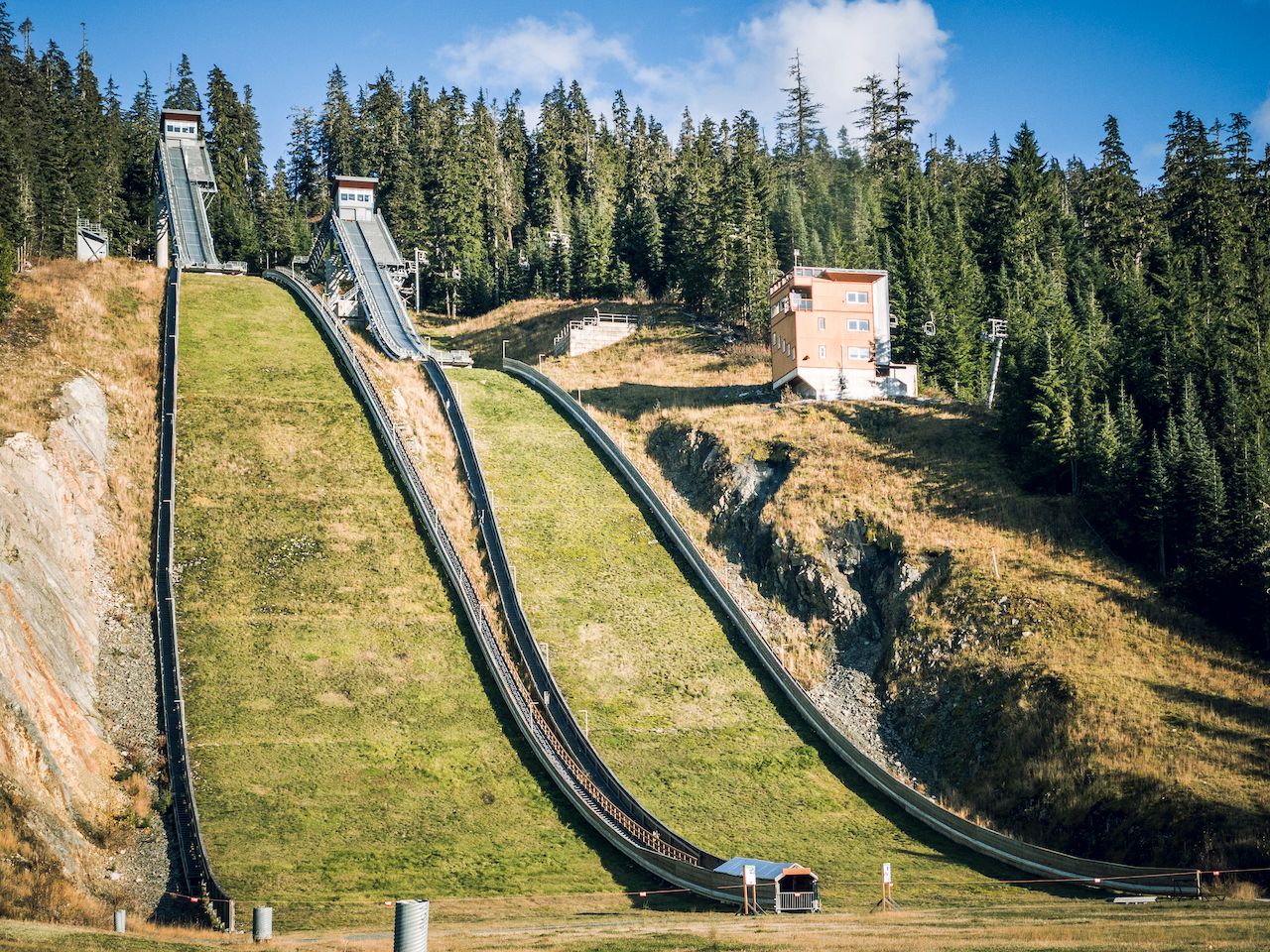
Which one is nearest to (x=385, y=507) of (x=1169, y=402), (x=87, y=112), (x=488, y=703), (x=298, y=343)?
(x=488, y=703)

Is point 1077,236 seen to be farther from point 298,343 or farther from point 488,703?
point 488,703

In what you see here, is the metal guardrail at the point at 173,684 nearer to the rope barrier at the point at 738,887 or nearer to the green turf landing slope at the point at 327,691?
the green turf landing slope at the point at 327,691

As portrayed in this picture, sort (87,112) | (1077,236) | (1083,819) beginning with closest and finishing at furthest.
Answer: (1083,819), (1077,236), (87,112)

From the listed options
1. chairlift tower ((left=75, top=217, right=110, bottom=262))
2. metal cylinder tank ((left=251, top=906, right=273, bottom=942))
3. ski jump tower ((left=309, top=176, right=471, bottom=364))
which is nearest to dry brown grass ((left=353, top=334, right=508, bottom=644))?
ski jump tower ((left=309, top=176, right=471, bottom=364))

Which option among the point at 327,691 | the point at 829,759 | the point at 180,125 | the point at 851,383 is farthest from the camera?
the point at 180,125

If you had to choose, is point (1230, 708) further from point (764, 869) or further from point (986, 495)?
point (764, 869)

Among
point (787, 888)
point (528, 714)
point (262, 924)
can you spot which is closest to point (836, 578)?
point (528, 714)

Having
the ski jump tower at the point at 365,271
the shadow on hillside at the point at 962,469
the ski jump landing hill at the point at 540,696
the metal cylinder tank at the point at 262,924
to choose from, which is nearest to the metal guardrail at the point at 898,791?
the ski jump landing hill at the point at 540,696
